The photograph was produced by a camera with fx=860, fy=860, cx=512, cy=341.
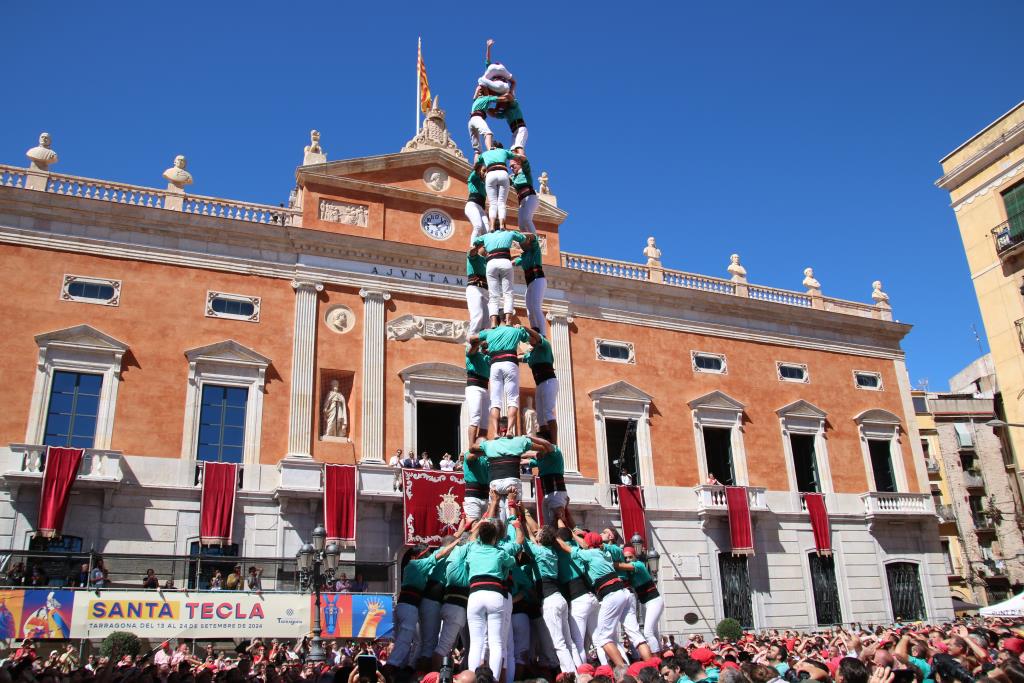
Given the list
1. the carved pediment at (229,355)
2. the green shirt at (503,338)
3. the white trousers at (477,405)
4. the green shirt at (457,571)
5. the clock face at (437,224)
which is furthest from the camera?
the clock face at (437,224)

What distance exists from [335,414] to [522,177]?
1194cm

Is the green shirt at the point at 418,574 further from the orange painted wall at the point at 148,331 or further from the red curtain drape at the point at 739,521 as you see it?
the red curtain drape at the point at 739,521

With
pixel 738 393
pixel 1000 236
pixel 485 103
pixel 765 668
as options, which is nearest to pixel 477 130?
pixel 485 103

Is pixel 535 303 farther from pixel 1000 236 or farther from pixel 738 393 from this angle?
pixel 1000 236

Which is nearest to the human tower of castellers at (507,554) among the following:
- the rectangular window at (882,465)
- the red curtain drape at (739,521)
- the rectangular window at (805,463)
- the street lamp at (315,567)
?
the street lamp at (315,567)

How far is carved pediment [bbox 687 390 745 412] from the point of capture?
94.4 ft

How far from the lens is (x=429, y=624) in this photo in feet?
33.2

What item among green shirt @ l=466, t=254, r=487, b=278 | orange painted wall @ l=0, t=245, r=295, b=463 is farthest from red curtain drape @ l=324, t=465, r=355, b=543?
green shirt @ l=466, t=254, r=487, b=278

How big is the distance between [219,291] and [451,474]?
8.12 m

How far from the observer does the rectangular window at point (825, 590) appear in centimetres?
2814

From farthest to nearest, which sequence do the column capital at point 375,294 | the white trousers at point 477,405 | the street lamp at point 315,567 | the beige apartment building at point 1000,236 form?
the beige apartment building at point 1000,236, the column capital at point 375,294, the street lamp at point 315,567, the white trousers at point 477,405

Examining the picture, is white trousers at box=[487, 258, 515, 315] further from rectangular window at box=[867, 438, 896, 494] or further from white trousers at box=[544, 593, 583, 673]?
rectangular window at box=[867, 438, 896, 494]

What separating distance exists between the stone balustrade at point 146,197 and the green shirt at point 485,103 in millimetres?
12147

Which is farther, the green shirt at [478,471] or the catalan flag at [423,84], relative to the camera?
the catalan flag at [423,84]
